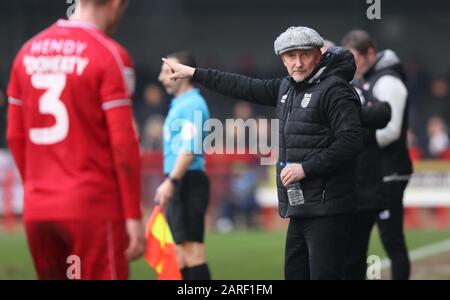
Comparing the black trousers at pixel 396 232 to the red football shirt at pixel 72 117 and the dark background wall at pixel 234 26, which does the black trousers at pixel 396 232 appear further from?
the dark background wall at pixel 234 26

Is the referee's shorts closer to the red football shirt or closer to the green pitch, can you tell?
Result: the green pitch

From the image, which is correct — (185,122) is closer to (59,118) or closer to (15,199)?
(59,118)

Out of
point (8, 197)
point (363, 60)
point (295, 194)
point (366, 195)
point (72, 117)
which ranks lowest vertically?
point (8, 197)

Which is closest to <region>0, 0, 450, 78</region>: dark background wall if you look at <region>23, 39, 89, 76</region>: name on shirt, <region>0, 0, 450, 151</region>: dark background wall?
<region>0, 0, 450, 151</region>: dark background wall

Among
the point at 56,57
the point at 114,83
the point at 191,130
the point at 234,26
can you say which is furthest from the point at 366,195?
the point at 234,26

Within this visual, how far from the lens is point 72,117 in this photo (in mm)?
5914

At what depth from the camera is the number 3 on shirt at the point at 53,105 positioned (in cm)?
591

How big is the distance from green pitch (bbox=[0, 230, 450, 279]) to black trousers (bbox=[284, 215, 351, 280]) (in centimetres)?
439

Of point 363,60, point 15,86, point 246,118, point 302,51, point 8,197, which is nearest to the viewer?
point 15,86

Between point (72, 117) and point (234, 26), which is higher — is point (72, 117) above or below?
below

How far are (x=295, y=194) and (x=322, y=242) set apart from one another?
0.38 meters

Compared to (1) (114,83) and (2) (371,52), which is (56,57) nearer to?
(1) (114,83)

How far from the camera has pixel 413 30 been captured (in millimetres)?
30203

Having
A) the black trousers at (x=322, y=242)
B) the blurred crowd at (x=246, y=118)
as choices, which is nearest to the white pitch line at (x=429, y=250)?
the blurred crowd at (x=246, y=118)
